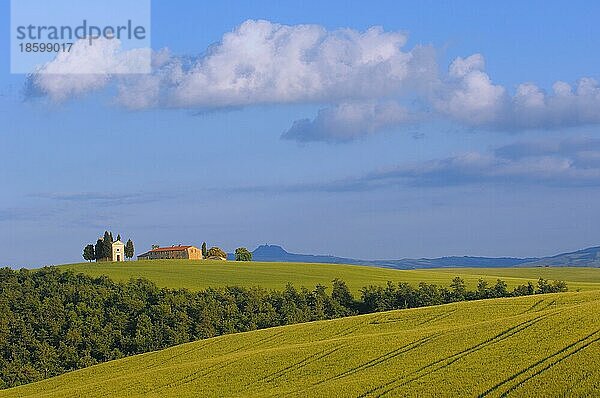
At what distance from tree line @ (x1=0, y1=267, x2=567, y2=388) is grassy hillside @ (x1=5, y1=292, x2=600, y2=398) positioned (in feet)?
107

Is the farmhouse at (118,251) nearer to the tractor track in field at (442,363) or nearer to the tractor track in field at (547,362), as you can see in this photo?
the tractor track in field at (442,363)

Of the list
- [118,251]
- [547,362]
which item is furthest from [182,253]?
[547,362]

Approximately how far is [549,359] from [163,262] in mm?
131568

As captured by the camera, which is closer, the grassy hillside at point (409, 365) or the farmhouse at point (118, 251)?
the grassy hillside at point (409, 365)

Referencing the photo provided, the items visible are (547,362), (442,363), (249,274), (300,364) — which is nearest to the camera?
(547,362)

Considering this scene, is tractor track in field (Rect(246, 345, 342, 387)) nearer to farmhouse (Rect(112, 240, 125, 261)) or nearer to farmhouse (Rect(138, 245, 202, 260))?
farmhouse (Rect(112, 240, 125, 261))

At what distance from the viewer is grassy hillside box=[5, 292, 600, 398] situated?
32.0m

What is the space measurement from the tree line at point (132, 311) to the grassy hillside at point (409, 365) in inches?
1280

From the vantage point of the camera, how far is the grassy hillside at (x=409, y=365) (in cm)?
3203

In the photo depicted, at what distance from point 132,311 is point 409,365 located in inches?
2876

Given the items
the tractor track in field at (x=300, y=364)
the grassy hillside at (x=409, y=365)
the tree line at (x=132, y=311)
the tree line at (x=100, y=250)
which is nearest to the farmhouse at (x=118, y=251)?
the tree line at (x=100, y=250)

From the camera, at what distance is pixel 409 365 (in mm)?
38719

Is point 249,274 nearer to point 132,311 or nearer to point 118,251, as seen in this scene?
point 132,311

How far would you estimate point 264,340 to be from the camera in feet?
214
